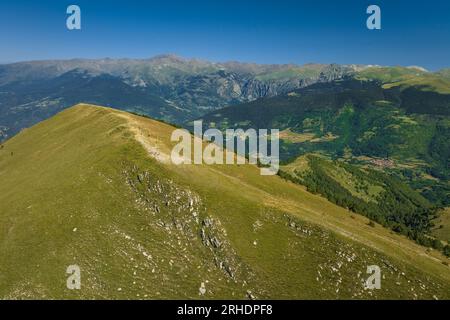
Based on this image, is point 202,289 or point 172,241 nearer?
point 202,289

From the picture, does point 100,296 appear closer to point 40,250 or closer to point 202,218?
point 40,250

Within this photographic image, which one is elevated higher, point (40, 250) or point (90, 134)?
point (90, 134)

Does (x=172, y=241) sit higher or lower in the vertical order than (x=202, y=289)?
higher

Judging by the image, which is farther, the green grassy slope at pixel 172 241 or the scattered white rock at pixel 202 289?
the green grassy slope at pixel 172 241

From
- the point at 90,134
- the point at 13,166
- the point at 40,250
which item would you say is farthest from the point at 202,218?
the point at 13,166

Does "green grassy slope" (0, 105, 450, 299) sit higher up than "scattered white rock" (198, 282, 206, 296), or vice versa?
"green grassy slope" (0, 105, 450, 299)

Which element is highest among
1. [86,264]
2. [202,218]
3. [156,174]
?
[156,174]

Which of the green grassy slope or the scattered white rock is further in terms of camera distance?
the green grassy slope

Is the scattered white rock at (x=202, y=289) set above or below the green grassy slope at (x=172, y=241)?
below
